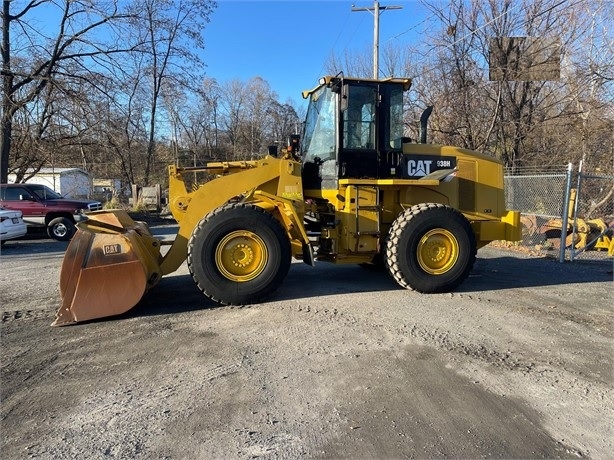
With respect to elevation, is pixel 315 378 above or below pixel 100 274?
below

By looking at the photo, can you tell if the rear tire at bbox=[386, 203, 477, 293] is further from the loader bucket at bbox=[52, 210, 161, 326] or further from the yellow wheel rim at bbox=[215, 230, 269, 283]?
the loader bucket at bbox=[52, 210, 161, 326]

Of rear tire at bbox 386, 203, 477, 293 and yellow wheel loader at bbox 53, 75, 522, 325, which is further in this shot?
rear tire at bbox 386, 203, 477, 293

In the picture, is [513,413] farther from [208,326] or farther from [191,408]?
[208,326]

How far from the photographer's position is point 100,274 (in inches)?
194

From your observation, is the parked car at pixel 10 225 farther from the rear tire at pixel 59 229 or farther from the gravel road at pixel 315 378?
the gravel road at pixel 315 378

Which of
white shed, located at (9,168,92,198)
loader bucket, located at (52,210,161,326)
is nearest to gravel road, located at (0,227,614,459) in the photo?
loader bucket, located at (52,210,161,326)

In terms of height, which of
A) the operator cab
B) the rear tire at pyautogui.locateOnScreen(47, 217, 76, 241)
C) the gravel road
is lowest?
the gravel road

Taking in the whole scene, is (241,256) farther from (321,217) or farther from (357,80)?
(357,80)

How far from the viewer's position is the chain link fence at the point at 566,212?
9453 mm

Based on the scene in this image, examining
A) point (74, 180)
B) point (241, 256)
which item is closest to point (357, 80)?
point (241, 256)

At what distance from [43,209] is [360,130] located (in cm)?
1192

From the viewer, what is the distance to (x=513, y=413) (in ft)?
10.5

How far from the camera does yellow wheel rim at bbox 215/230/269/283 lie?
559cm

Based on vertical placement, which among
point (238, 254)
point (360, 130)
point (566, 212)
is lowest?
point (238, 254)
